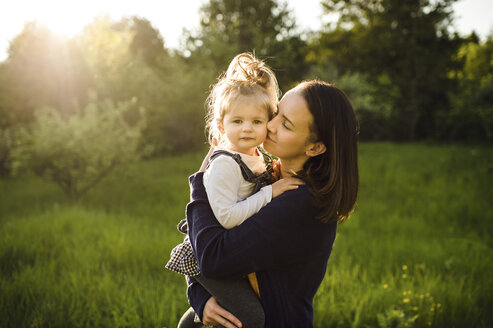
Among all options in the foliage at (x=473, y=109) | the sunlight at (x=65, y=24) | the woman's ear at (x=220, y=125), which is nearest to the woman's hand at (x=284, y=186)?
the woman's ear at (x=220, y=125)

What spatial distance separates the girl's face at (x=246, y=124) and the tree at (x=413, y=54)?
20.6 metres

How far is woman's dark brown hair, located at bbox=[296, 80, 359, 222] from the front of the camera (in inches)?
59.0

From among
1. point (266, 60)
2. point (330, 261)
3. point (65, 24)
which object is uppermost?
point (65, 24)

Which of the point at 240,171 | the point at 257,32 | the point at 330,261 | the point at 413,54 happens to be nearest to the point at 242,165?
the point at 240,171

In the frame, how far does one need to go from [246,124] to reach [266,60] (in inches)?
398

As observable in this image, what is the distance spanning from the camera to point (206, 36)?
78.7ft

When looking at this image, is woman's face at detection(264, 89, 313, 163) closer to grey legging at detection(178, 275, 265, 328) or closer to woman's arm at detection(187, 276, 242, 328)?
grey legging at detection(178, 275, 265, 328)

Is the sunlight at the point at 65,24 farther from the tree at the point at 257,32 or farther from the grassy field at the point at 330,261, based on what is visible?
the tree at the point at 257,32

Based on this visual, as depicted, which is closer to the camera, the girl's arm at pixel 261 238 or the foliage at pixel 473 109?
the girl's arm at pixel 261 238

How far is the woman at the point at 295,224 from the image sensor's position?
143cm

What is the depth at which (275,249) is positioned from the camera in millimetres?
1449

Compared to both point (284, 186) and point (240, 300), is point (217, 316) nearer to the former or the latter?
point (240, 300)

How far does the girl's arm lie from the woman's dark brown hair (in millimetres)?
77

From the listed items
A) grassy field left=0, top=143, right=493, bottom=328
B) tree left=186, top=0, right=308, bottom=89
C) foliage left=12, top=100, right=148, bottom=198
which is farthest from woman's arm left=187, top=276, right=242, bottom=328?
tree left=186, top=0, right=308, bottom=89
